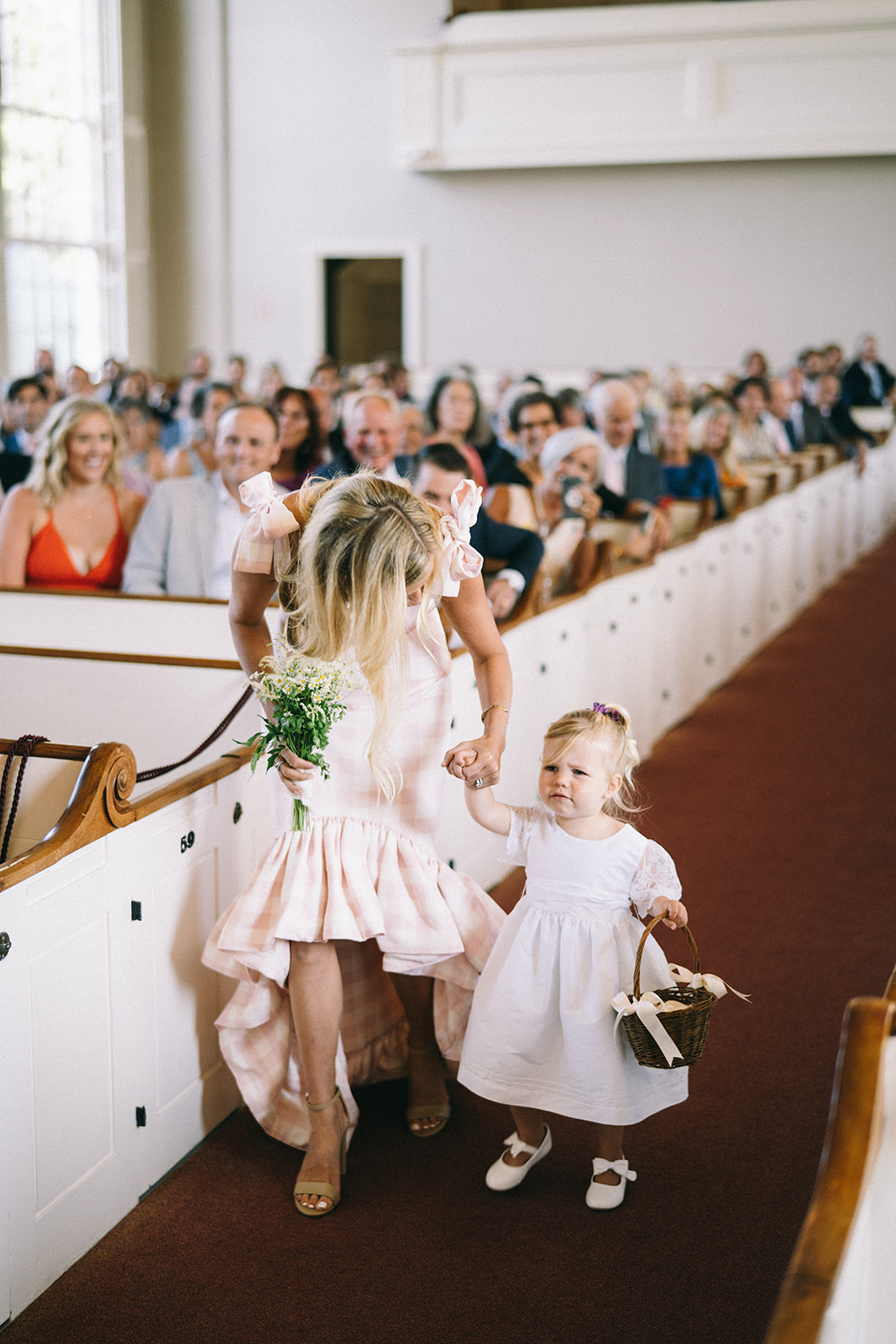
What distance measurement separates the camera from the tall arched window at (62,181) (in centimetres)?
1484

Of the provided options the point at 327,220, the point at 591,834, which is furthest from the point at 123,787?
the point at 327,220

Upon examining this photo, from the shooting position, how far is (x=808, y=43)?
13.8 metres

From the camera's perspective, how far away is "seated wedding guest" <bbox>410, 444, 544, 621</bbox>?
397 cm

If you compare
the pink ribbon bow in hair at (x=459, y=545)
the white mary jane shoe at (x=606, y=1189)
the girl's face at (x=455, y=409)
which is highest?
the girl's face at (x=455, y=409)

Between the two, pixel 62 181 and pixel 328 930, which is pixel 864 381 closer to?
pixel 62 181

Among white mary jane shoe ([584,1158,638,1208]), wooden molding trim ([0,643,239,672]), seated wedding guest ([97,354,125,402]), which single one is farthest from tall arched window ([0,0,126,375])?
white mary jane shoe ([584,1158,638,1208])

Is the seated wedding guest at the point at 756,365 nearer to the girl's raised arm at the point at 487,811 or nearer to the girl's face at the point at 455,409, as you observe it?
the girl's face at the point at 455,409

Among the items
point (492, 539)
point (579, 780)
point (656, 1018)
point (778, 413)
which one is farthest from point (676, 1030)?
point (778, 413)

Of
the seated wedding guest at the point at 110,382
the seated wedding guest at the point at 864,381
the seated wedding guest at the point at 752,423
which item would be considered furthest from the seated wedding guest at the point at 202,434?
the seated wedding guest at the point at 864,381

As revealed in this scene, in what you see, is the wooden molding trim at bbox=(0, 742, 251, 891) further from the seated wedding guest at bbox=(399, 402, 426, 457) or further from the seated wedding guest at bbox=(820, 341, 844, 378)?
the seated wedding guest at bbox=(820, 341, 844, 378)

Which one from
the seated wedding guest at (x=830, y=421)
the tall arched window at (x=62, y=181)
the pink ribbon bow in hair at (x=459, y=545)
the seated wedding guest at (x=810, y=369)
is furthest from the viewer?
the tall arched window at (x=62, y=181)

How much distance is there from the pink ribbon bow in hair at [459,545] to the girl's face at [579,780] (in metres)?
0.37

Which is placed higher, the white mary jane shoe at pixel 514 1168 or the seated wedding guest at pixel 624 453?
the seated wedding guest at pixel 624 453

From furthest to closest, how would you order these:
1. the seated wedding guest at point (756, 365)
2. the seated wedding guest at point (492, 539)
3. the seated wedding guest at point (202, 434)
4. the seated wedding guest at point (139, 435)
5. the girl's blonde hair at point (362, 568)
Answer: the seated wedding guest at point (756, 365), the seated wedding guest at point (139, 435), the seated wedding guest at point (202, 434), the seated wedding guest at point (492, 539), the girl's blonde hair at point (362, 568)
